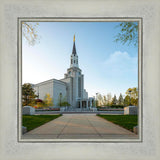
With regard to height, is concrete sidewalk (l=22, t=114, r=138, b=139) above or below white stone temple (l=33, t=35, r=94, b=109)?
below

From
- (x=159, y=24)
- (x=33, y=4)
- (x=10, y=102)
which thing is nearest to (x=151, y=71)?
(x=159, y=24)

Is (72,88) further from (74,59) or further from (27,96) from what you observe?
(27,96)

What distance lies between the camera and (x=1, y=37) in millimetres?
4047

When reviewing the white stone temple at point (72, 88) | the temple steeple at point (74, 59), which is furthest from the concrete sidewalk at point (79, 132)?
the temple steeple at point (74, 59)

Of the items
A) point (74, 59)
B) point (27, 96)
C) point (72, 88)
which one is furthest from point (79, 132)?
point (74, 59)

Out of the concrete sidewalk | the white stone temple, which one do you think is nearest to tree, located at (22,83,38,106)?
the white stone temple

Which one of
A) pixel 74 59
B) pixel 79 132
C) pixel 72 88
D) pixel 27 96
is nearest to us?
pixel 79 132

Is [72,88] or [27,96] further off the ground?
[72,88]

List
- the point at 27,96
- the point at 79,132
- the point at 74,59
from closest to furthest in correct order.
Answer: the point at 79,132, the point at 27,96, the point at 74,59

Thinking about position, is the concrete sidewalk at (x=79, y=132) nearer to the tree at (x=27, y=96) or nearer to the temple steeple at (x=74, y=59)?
the tree at (x=27, y=96)

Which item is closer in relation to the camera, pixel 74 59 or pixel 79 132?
pixel 79 132

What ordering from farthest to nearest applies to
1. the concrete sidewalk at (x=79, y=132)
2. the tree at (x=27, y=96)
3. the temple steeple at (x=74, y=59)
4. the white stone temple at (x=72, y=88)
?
the temple steeple at (x=74, y=59) < the white stone temple at (x=72, y=88) < the tree at (x=27, y=96) < the concrete sidewalk at (x=79, y=132)

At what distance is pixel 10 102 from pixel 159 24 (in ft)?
20.0

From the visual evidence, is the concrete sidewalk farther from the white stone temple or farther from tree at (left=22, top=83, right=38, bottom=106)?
the white stone temple
